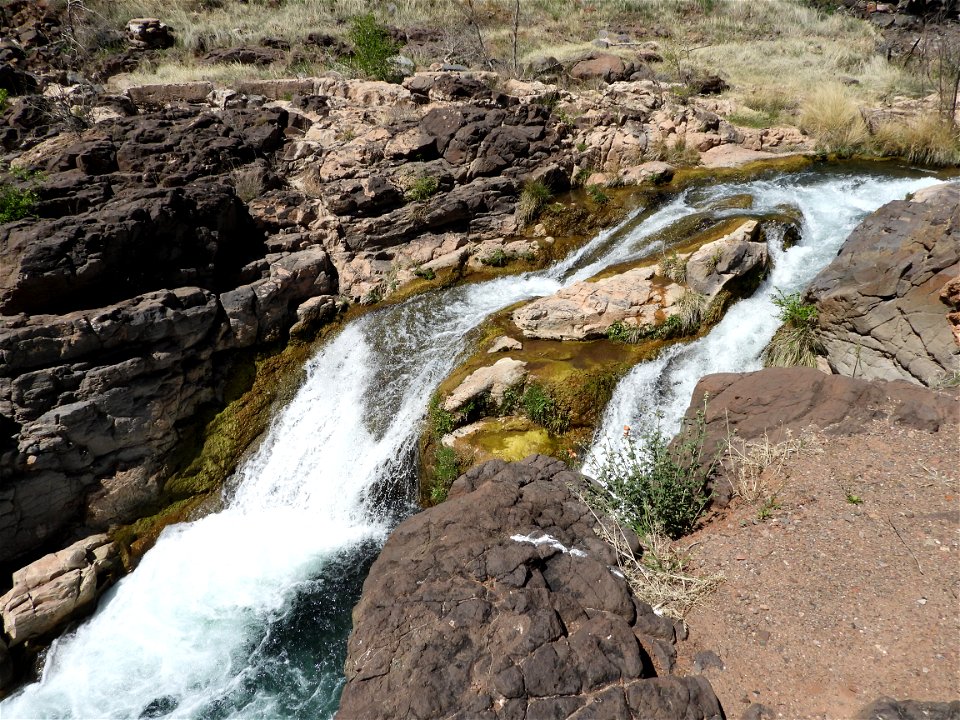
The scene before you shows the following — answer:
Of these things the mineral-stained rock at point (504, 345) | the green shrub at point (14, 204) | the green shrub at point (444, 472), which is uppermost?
the green shrub at point (14, 204)

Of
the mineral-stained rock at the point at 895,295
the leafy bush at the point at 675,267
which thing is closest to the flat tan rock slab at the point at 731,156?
the leafy bush at the point at 675,267

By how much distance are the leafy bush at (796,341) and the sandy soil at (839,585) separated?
10.3ft

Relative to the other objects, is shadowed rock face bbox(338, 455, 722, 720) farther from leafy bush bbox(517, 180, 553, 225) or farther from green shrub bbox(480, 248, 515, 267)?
leafy bush bbox(517, 180, 553, 225)

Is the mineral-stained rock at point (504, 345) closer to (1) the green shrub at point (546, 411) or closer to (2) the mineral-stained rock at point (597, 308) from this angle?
(2) the mineral-stained rock at point (597, 308)

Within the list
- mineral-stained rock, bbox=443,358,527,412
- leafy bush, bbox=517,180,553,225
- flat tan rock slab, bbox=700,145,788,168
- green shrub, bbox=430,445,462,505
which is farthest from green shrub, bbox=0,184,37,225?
flat tan rock slab, bbox=700,145,788,168

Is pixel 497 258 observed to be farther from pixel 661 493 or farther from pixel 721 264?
pixel 661 493

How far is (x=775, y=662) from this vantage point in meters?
4.00

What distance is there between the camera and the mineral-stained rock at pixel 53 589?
799cm

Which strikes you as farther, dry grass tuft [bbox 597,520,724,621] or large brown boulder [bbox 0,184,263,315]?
large brown boulder [bbox 0,184,263,315]

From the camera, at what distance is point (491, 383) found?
890cm

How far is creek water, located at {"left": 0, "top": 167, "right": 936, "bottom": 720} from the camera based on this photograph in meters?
7.36

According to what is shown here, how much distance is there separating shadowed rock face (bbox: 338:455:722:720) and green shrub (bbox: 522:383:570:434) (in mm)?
2747

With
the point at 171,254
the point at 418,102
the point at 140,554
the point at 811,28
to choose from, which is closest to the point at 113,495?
the point at 140,554

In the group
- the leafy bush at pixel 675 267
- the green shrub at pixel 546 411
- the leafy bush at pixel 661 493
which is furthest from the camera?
the leafy bush at pixel 675 267
